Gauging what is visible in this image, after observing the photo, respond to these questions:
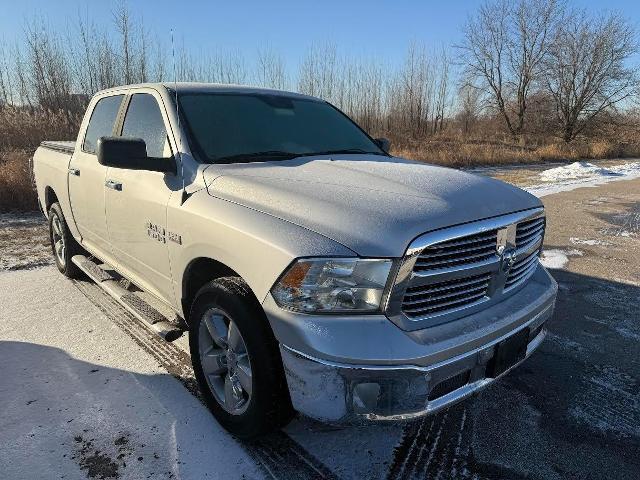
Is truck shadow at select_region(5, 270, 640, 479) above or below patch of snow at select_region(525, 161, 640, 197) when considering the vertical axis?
below

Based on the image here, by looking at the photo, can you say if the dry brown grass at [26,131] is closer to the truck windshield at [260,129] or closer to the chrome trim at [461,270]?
the truck windshield at [260,129]

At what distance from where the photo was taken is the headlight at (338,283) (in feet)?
6.27

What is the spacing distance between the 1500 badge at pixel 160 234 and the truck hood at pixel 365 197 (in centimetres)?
36

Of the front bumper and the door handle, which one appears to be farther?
the door handle

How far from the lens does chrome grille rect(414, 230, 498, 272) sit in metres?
1.97

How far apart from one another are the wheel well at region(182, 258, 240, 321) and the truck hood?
14.2 inches

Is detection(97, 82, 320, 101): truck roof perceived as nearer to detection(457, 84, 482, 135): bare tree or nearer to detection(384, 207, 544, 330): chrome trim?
detection(384, 207, 544, 330): chrome trim

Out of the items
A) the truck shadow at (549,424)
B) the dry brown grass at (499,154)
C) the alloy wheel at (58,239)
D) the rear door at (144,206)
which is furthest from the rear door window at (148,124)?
the dry brown grass at (499,154)

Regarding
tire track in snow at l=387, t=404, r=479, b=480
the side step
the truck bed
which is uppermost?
the truck bed

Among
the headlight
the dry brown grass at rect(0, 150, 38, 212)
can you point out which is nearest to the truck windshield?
the headlight

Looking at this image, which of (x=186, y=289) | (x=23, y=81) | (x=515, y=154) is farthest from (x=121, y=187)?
(x=515, y=154)

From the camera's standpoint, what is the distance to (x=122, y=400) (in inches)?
109

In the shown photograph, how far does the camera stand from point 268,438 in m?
2.46

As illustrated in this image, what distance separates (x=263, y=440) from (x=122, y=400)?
92cm
